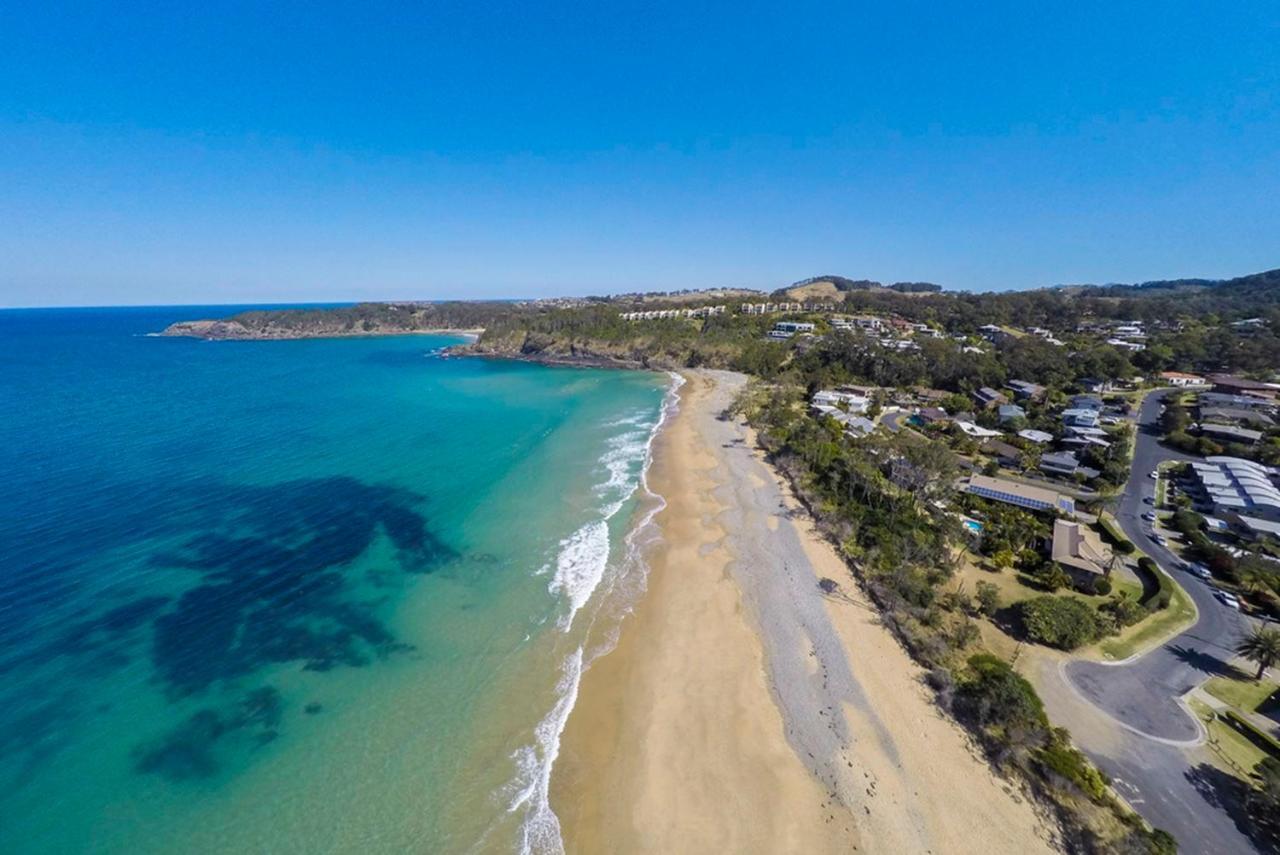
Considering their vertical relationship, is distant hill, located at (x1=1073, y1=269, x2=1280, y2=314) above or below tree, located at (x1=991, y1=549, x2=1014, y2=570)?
above

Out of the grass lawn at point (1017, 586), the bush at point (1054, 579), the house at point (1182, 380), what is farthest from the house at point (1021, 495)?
the house at point (1182, 380)

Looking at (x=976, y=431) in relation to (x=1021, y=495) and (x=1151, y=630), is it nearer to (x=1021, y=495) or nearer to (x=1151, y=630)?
(x=1021, y=495)

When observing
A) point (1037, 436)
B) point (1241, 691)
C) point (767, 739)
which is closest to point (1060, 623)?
point (1241, 691)

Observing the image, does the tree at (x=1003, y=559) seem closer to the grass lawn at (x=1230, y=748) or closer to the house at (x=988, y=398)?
the grass lawn at (x=1230, y=748)

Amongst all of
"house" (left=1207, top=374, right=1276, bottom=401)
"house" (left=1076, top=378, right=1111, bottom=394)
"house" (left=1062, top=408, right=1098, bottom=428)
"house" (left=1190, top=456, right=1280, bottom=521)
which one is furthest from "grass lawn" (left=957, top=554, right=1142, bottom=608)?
"house" (left=1207, top=374, right=1276, bottom=401)

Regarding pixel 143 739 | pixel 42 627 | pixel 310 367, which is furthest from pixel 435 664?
pixel 310 367

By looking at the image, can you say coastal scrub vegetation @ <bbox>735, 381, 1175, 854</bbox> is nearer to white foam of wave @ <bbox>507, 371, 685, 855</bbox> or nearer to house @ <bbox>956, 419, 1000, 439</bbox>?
house @ <bbox>956, 419, 1000, 439</bbox>
